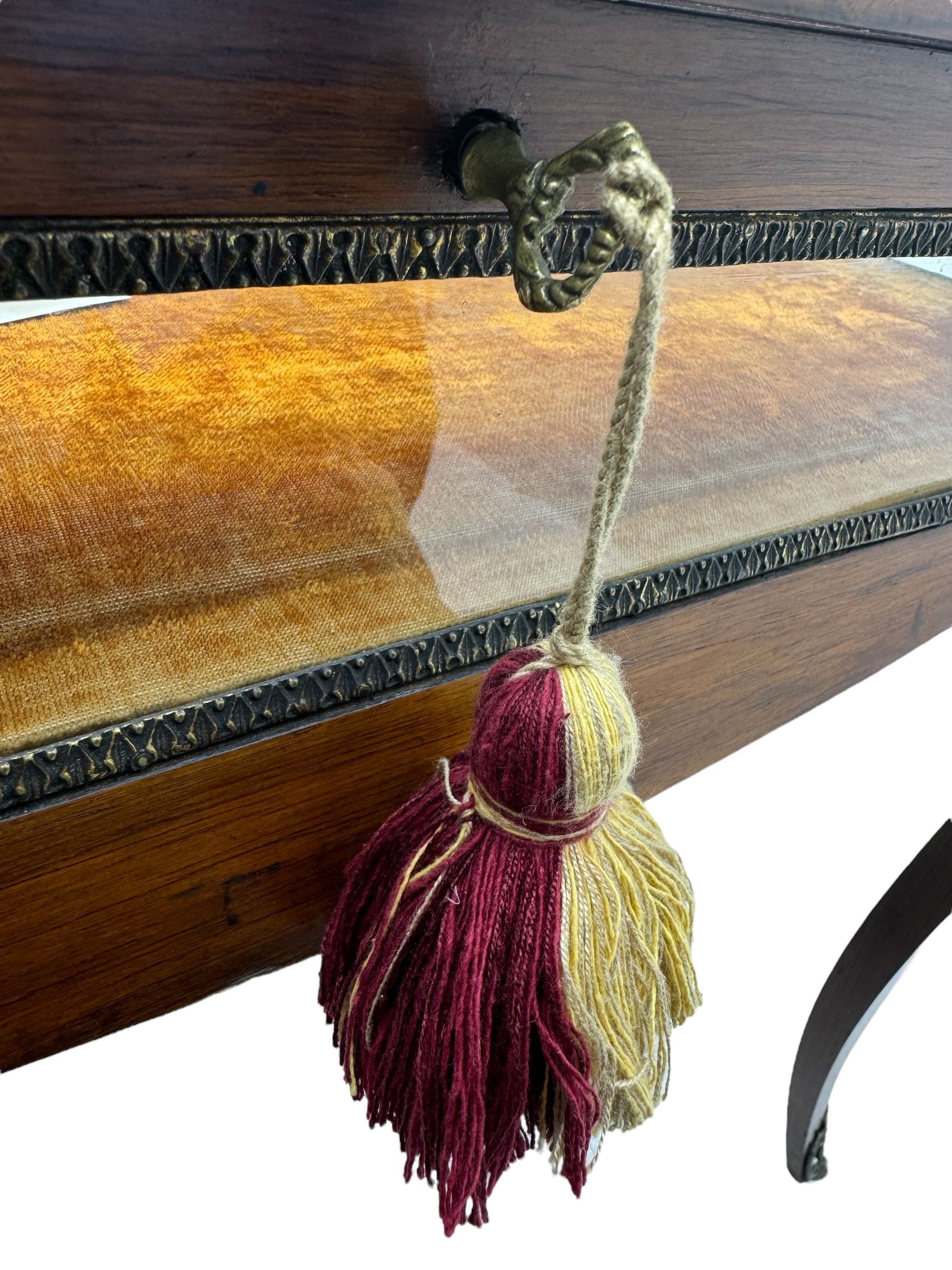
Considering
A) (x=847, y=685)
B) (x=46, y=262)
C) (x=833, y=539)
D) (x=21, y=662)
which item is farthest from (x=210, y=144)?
(x=847, y=685)

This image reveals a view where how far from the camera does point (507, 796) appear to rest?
452 mm

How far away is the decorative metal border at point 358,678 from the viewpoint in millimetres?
460

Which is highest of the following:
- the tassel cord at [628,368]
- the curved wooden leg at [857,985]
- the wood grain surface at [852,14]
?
the wood grain surface at [852,14]

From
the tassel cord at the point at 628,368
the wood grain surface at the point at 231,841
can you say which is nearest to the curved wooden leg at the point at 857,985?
the wood grain surface at the point at 231,841

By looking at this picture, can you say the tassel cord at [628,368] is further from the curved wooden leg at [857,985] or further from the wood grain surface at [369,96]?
the curved wooden leg at [857,985]

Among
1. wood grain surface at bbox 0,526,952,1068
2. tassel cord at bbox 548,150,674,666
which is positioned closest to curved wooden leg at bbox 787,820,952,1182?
wood grain surface at bbox 0,526,952,1068

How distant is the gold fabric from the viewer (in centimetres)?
50

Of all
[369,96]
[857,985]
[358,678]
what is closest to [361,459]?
[358,678]

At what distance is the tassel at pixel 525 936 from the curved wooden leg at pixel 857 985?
0.55 ft

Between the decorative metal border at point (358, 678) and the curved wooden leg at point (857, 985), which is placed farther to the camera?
the curved wooden leg at point (857, 985)

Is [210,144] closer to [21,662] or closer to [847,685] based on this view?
[21,662]

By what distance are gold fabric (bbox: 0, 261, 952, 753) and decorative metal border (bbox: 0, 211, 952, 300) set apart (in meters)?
0.16

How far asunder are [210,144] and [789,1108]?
663 millimetres

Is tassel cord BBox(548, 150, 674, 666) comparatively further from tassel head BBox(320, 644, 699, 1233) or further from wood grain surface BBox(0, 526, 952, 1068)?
wood grain surface BBox(0, 526, 952, 1068)
